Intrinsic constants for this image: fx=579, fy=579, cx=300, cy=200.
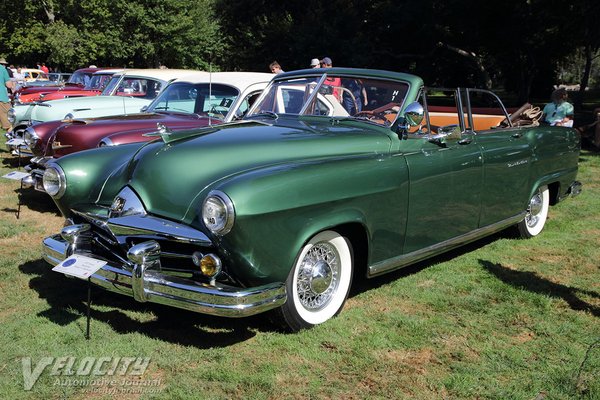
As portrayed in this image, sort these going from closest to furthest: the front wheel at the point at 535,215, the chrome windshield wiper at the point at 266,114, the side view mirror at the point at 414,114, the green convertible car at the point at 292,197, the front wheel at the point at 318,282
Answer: the green convertible car at the point at 292,197 < the front wheel at the point at 318,282 < the side view mirror at the point at 414,114 < the chrome windshield wiper at the point at 266,114 < the front wheel at the point at 535,215

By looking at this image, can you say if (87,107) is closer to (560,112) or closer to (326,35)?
(560,112)

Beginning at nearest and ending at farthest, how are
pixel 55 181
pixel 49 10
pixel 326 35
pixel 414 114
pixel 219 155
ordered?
pixel 219 155 → pixel 414 114 → pixel 55 181 → pixel 326 35 → pixel 49 10

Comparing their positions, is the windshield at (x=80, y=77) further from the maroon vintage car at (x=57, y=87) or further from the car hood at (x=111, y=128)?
the car hood at (x=111, y=128)

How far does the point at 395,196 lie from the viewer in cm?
411

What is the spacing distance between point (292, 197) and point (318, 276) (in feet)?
2.06

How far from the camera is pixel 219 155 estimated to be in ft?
13.0

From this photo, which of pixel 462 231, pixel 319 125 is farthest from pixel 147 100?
pixel 462 231

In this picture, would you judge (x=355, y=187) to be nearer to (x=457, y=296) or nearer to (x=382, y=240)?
(x=382, y=240)

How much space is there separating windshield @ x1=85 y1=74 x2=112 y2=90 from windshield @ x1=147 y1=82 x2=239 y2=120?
18.0ft

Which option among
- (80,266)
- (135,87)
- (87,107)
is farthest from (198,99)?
(80,266)

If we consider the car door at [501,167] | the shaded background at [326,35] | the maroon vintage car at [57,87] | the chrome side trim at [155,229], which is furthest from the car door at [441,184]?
the shaded background at [326,35]

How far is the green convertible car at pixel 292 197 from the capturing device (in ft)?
10.9

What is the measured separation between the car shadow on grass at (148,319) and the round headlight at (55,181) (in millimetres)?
736

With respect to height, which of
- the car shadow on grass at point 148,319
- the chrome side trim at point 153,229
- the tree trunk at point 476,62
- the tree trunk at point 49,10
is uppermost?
the tree trunk at point 49,10
